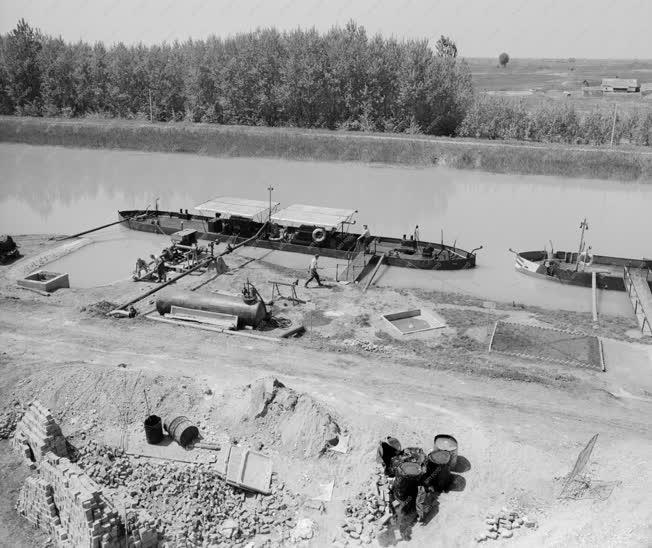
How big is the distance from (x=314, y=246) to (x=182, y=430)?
1519 centimetres

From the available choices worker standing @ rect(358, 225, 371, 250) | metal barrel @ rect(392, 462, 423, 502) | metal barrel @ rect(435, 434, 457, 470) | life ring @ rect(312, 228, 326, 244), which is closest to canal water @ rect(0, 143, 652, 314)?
worker standing @ rect(358, 225, 371, 250)

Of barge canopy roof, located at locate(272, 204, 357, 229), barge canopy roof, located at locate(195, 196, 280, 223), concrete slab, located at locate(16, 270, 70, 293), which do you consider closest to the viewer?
concrete slab, located at locate(16, 270, 70, 293)

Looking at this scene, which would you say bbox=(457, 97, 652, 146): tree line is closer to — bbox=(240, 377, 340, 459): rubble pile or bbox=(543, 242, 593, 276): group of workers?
bbox=(543, 242, 593, 276): group of workers

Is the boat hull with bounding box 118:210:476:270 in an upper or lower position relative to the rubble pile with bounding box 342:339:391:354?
upper

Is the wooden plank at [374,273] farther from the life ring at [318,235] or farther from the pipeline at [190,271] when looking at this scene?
the pipeline at [190,271]

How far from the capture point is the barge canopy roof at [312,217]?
25.3 m

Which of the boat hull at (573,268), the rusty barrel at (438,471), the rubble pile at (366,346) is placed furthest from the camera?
the boat hull at (573,268)

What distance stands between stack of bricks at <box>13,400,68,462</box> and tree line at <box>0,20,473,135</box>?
169ft

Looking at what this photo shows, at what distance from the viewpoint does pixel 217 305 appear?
18469 millimetres

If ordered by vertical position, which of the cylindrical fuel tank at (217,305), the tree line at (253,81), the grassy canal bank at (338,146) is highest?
the tree line at (253,81)

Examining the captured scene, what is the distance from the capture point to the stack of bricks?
1195 cm

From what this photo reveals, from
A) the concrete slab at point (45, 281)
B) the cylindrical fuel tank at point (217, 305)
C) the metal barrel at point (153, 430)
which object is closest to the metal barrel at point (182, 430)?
the metal barrel at point (153, 430)

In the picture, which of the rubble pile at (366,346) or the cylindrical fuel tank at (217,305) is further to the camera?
the cylindrical fuel tank at (217,305)

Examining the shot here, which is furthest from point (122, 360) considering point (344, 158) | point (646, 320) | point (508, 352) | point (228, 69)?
point (228, 69)
